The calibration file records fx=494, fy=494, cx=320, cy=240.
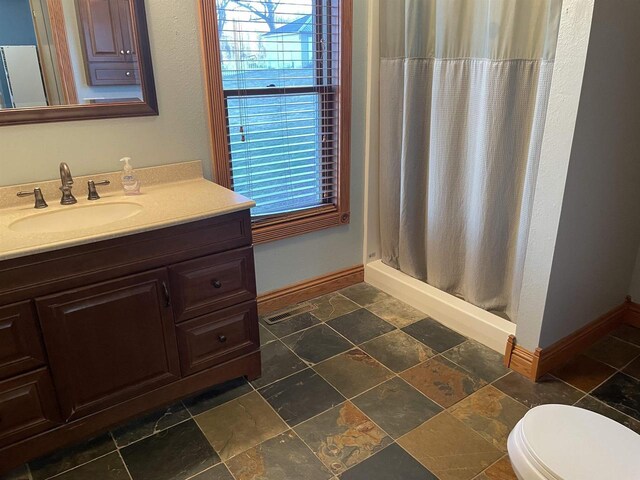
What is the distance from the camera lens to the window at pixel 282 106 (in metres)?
2.24

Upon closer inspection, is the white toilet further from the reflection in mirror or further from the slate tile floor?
the reflection in mirror

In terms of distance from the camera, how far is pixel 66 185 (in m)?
1.88

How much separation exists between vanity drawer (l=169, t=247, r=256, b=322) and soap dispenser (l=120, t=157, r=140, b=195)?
46 centimetres

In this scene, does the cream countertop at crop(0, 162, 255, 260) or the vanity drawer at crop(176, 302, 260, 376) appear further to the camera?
the vanity drawer at crop(176, 302, 260, 376)

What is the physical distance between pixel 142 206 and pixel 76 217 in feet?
0.84

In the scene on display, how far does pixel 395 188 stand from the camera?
278 cm

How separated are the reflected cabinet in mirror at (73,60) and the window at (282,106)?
12.4 inches

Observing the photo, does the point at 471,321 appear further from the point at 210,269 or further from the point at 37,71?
the point at 37,71

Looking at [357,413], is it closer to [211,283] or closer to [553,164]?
[211,283]

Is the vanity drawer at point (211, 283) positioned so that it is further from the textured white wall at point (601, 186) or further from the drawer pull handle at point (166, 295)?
the textured white wall at point (601, 186)

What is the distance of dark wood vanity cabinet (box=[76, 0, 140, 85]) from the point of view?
1863 mm

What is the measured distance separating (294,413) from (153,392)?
54 cm

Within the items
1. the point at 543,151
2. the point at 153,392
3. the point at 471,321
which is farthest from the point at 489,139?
the point at 153,392

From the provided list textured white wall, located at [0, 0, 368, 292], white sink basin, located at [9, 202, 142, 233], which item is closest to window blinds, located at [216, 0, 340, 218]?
textured white wall, located at [0, 0, 368, 292]
